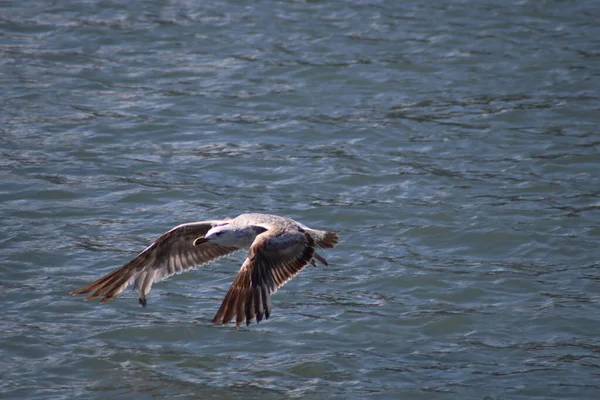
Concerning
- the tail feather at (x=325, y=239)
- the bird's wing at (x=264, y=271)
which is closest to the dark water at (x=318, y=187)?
the bird's wing at (x=264, y=271)

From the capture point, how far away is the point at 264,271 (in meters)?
7.68

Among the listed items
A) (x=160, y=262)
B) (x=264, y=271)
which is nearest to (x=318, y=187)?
(x=160, y=262)

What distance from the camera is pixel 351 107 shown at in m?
13.5

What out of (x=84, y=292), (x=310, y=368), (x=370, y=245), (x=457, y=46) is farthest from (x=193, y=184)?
(x=457, y=46)

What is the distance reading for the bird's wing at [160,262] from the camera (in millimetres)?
8734

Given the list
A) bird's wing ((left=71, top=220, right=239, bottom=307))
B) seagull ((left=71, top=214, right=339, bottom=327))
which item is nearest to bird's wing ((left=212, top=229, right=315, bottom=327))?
Result: seagull ((left=71, top=214, right=339, bottom=327))

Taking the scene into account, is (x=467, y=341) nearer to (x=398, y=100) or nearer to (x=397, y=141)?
(x=397, y=141)

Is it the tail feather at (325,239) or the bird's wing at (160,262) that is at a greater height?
the tail feather at (325,239)

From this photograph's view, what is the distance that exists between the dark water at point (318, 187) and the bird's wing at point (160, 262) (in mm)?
374

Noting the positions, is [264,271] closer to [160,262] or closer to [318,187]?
[160,262]

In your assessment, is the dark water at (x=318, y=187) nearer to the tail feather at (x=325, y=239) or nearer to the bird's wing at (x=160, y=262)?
the bird's wing at (x=160, y=262)

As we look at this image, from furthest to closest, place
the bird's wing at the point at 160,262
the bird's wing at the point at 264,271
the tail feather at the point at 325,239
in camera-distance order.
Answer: the bird's wing at the point at 160,262, the tail feather at the point at 325,239, the bird's wing at the point at 264,271

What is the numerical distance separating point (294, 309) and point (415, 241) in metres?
1.90

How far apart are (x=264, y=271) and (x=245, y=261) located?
0.55 ft
